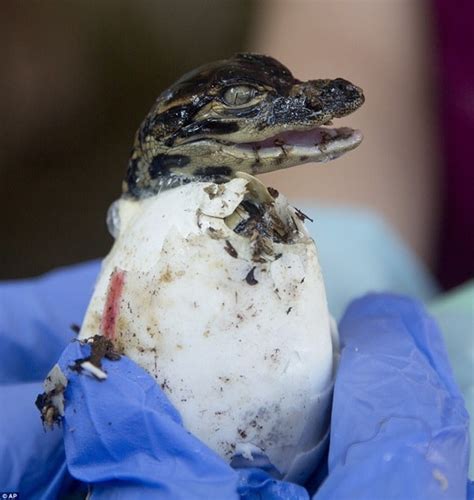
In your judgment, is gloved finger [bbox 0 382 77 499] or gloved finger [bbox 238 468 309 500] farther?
gloved finger [bbox 0 382 77 499]

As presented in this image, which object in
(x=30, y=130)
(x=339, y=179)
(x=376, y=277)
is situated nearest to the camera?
(x=376, y=277)

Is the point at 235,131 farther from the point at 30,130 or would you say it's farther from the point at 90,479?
the point at 30,130

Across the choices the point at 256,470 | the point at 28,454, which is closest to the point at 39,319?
the point at 28,454

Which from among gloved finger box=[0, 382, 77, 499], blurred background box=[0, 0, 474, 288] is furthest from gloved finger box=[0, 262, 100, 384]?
blurred background box=[0, 0, 474, 288]

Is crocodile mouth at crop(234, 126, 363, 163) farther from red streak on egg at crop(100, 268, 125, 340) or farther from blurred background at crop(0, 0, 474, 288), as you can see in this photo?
blurred background at crop(0, 0, 474, 288)

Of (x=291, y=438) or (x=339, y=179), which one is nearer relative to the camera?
(x=291, y=438)

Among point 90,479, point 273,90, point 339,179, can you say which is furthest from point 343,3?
point 90,479
